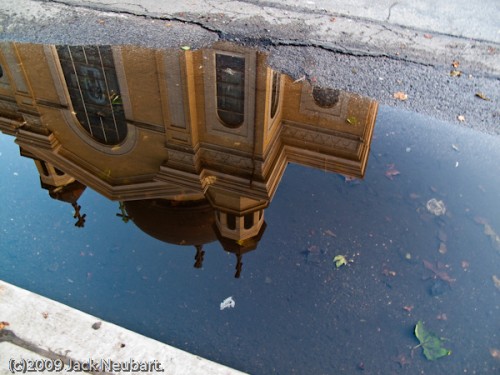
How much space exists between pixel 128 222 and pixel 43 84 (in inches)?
103

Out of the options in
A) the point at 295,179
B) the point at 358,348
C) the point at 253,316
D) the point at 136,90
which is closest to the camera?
the point at 358,348

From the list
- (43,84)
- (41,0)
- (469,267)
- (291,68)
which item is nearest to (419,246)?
(469,267)

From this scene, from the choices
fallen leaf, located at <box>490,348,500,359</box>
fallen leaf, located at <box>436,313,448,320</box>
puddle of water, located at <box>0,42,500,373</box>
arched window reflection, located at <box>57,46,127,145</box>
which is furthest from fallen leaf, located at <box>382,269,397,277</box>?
arched window reflection, located at <box>57,46,127,145</box>

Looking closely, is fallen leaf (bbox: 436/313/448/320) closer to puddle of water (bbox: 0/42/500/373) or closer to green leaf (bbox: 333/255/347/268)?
puddle of water (bbox: 0/42/500/373)

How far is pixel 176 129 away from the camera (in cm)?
453

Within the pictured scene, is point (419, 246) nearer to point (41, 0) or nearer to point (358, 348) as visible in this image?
point (358, 348)

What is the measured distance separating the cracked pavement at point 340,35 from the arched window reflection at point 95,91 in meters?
0.33

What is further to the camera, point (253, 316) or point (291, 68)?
point (291, 68)

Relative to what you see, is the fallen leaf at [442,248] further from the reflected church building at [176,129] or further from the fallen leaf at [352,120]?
the fallen leaf at [352,120]

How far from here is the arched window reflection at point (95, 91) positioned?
463 cm

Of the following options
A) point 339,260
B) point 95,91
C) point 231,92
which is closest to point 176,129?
point 231,92

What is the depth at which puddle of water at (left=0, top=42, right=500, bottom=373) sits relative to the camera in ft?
8.57

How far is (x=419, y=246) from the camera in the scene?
123 inches

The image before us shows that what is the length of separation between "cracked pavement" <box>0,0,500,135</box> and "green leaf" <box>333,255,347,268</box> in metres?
2.07
